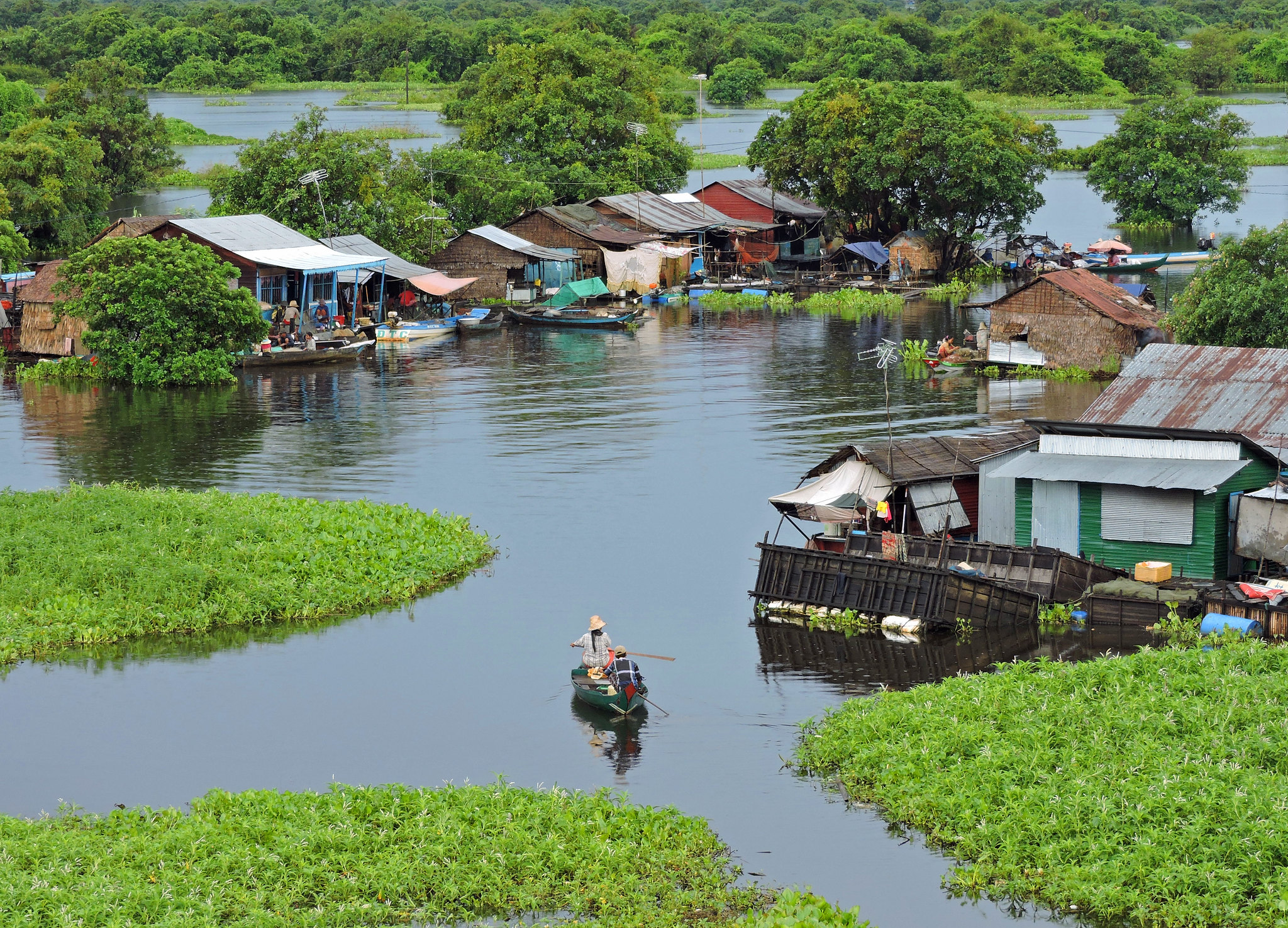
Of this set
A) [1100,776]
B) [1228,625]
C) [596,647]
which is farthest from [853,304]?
[1100,776]

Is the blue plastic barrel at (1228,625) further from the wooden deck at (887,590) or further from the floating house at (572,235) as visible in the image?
the floating house at (572,235)

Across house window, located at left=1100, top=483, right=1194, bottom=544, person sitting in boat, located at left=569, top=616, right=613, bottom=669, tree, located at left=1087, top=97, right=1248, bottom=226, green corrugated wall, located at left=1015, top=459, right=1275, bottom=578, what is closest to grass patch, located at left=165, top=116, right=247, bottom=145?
tree, located at left=1087, top=97, right=1248, bottom=226

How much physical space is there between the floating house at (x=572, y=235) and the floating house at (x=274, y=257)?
36.2ft

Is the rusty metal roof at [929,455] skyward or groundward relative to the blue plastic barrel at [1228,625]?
skyward

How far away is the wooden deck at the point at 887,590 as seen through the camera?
26109 millimetres

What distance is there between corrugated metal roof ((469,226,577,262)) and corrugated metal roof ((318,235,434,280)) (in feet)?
13.9

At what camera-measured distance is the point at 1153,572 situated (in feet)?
85.8

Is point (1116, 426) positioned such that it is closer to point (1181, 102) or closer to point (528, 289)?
point (528, 289)

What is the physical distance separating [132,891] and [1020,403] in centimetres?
3538

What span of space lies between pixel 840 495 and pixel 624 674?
26.0 ft

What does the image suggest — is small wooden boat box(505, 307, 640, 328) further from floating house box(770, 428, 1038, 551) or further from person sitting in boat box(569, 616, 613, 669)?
person sitting in boat box(569, 616, 613, 669)

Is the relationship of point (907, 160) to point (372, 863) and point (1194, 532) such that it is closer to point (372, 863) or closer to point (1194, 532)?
point (1194, 532)

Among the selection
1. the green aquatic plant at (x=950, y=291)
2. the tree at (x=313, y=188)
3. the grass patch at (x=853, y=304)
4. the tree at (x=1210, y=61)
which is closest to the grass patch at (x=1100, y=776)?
the grass patch at (x=853, y=304)

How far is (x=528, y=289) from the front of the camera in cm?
6775
